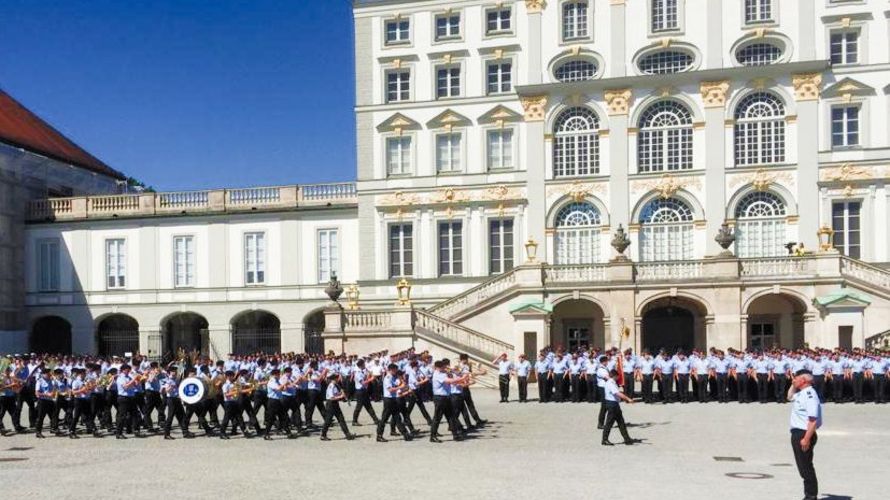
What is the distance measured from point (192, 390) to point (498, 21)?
2771 cm

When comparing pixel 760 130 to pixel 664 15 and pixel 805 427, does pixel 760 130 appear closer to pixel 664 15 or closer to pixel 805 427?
pixel 664 15

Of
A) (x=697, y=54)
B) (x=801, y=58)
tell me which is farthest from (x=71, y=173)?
(x=801, y=58)

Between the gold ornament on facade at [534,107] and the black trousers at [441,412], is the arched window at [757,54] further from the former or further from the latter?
the black trousers at [441,412]

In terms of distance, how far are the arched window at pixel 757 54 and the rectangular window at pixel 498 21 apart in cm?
1018

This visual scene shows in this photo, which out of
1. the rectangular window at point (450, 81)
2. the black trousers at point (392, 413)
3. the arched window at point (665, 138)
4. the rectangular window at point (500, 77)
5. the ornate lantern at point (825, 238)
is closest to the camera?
the black trousers at point (392, 413)

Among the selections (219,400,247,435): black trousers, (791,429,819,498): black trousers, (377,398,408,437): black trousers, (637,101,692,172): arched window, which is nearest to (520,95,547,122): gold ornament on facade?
(637,101,692,172): arched window

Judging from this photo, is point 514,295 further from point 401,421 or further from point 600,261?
point 401,421

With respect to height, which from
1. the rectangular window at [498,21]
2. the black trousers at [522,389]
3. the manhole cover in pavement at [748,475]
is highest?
the rectangular window at [498,21]

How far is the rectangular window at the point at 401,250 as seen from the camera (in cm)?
4622

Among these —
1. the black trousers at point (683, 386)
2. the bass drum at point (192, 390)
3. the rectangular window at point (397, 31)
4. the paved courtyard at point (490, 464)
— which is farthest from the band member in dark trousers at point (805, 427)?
the rectangular window at point (397, 31)

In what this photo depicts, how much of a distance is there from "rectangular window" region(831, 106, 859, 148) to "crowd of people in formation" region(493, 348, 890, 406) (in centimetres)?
1373

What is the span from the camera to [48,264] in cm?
5103

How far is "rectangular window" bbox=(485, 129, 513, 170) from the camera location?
45156 millimetres

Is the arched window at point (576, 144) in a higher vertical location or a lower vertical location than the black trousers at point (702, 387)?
higher
